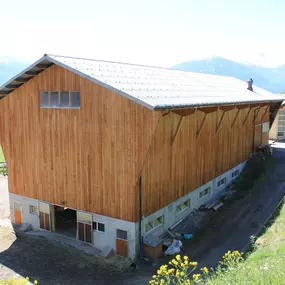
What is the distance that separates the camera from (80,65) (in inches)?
712

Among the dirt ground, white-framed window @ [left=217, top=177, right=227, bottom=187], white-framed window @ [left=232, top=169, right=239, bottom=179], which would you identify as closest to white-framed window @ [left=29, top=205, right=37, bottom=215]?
the dirt ground

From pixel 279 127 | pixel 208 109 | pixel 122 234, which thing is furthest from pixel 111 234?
pixel 279 127

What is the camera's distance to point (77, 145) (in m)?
18.3

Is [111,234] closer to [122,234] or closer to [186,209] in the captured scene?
[122,234]

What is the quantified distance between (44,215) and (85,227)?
3.44 m

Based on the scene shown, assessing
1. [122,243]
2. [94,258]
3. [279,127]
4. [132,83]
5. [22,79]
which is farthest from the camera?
[279,127]

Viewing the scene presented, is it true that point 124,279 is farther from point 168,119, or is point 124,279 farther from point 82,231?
point 168,119

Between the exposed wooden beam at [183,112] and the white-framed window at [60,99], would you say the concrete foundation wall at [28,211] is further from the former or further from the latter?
the exposed wooden beam at [183,112]

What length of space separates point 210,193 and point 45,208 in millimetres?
11714

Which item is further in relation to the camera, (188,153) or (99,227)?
(188,153)

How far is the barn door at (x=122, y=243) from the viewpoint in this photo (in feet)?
56.2

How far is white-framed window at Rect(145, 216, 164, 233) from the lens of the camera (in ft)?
58.3

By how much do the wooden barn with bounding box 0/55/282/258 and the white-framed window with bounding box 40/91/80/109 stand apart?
2.2 inches

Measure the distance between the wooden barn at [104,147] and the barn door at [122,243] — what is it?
0.06m
